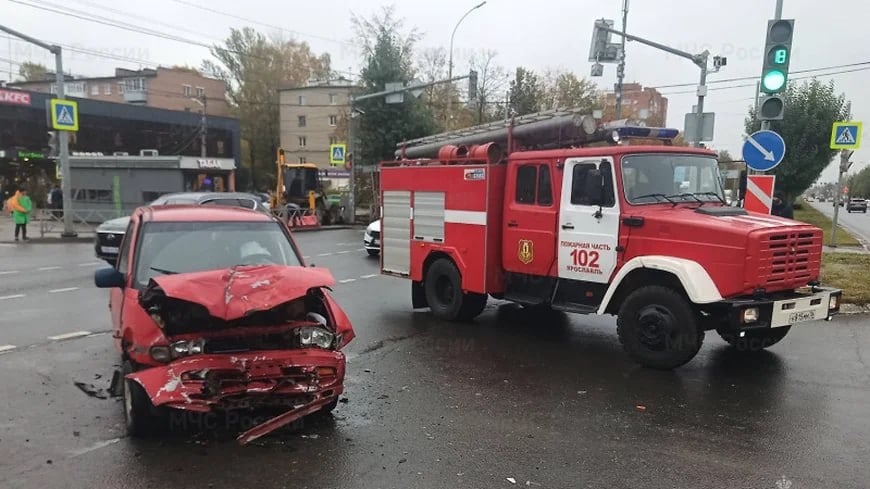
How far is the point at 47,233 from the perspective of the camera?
73.0 feet

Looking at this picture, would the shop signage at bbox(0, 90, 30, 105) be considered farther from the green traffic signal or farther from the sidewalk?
the green traffic signal

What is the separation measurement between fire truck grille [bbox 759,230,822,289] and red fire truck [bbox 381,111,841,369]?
0.04 ft

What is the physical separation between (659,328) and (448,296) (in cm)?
359

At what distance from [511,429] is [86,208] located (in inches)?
1233

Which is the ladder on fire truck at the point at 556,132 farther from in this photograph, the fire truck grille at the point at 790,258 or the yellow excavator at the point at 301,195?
the yellow excavator at the point at 301,195

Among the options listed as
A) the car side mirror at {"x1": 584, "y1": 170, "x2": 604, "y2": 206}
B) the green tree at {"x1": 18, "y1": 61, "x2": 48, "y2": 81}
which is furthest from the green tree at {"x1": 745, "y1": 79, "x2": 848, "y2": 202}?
the green tree at {"x1": 18, "y1": 61, "x2": 48, "y2": 81}

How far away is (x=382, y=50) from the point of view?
31391 millimetres

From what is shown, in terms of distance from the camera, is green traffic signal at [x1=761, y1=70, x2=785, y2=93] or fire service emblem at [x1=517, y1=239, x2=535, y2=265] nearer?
fire service emblem at [x1=517, y1=239, x2=535, y2=265]

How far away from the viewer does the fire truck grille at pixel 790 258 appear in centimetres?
584

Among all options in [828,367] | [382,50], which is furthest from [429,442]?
[382,50]

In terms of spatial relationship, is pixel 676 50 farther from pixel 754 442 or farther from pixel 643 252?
pixel 754 442

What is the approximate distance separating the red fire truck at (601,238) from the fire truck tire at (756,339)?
0.02 meters

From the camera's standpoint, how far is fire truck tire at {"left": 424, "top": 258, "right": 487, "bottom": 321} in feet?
28.9

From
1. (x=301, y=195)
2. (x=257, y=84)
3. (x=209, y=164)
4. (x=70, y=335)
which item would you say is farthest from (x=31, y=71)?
(x=70, y=335)
